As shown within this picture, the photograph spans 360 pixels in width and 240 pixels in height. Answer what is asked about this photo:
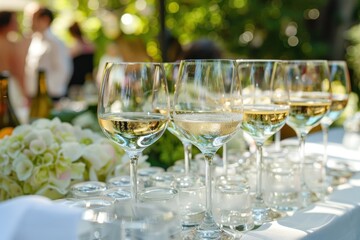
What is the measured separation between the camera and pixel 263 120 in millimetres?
1119

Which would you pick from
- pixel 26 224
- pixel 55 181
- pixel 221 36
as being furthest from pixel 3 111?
pixel 221 36

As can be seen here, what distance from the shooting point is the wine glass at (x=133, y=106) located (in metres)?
0.97

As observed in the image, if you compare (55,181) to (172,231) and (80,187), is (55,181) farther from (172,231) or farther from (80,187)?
(172,231)

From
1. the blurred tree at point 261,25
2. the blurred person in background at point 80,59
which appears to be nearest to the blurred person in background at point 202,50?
the blurred person in background at point 80,59

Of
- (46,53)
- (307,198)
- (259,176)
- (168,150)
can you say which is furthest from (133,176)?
(46,53)

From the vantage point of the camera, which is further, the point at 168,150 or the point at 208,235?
the point at 168,150

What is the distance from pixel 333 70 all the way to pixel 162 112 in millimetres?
824

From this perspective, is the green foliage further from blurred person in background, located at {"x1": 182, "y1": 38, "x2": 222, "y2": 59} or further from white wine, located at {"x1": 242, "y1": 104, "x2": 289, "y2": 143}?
blurred person in background, located at {"x1": 182, "y1": 38, "x2": 222, "y2": 59}

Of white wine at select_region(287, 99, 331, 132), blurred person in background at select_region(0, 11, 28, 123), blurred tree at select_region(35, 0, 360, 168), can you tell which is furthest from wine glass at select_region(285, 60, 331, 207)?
blurred tree at select_region(35, 0, 360, 168)

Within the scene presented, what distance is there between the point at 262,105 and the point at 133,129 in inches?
14.3

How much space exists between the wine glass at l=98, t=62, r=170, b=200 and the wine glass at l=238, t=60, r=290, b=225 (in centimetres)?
23

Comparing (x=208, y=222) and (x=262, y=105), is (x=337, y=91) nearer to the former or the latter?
(x=262, y=105)

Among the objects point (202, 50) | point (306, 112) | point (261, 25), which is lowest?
point (306, 112)

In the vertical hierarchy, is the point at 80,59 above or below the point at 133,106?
above
